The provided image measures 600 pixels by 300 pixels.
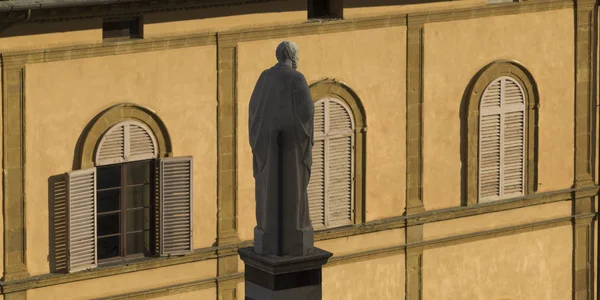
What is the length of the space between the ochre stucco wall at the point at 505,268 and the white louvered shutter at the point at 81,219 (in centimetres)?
636

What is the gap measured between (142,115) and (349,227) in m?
4.32

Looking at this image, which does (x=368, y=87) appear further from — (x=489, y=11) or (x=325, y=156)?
(x=489, y=11)

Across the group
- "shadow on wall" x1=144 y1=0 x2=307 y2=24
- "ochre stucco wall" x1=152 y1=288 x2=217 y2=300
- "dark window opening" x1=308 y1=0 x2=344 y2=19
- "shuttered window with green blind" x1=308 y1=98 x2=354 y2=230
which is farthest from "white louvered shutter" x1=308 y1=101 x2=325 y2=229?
"ochre stucco wall" x1=152 y1=288 x2=217 y2=300

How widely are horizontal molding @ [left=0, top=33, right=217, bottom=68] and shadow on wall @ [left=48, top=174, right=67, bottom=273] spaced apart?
5.46ft

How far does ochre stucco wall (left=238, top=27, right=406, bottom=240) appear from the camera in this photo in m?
39.2

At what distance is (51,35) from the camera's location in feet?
120

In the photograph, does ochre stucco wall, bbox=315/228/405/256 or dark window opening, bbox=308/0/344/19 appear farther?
ochre stucco wall, bbox=315/228/405/256

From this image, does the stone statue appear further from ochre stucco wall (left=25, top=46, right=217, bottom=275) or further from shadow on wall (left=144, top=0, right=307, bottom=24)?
shadow on wall (left=144, top=0, right=307, bottom=24)

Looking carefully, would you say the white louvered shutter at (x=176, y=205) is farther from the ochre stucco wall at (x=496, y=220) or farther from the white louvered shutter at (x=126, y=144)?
the ochre stucco wall at (x=496, y=220)

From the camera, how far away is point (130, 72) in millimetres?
37750

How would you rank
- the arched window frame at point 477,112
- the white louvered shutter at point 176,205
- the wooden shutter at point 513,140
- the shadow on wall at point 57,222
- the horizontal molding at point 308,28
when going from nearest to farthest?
the shadow on wall at point 57,222 → the white louvered shutter at point 176,205 → the horizontal molding at point 308,28 → the arched window frame at point 477,112 → the wooden shutter at point 513,140

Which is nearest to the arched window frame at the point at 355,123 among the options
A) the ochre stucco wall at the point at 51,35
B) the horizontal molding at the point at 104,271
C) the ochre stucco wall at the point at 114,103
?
the ochre stucco wall at the point at 114,103

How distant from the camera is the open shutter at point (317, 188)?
132ft

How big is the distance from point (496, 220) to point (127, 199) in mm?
7138
